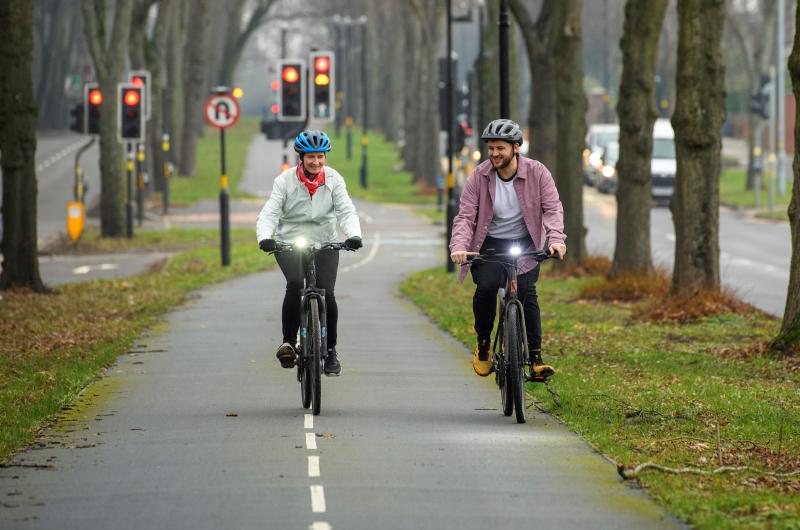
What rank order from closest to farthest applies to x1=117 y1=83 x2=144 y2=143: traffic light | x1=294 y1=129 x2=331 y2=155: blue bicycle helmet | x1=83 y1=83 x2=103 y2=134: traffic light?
x1=294 y1=129 x2=331 y2=155: blue bicycle helmet
x1=117 y1=83 x2=144 y2=143: traffic light
x1=83 y1=83 x2=103 y2=134: traffic light

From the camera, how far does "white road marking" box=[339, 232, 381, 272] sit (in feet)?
105

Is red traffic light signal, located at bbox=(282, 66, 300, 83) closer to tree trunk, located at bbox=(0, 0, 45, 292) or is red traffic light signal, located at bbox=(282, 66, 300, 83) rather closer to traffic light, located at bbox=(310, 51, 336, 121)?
traffic light, located at bbox=(310, 51, 336, 121)

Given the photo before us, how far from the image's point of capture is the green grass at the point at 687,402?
27.5 feet

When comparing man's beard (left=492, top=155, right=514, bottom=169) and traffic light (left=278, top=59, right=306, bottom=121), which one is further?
traffic light (left=278, top=59, right=306, bottom=121)

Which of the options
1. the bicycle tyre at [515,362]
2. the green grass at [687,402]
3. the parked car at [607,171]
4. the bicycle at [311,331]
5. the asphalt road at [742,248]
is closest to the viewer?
the green grass at [687,402]

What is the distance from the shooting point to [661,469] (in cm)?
899

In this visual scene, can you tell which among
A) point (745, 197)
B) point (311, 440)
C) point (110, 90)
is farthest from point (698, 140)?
point (745, 197)

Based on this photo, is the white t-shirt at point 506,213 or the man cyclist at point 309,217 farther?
the man cyclist at point 309,217

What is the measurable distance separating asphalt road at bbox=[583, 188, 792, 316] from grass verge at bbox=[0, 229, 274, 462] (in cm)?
705

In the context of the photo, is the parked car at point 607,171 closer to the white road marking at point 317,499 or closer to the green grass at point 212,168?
the green grass at point 212,168

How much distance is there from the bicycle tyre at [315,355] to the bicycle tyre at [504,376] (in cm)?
114

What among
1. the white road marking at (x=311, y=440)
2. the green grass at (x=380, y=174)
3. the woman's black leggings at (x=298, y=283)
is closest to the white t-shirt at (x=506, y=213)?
→ the woman's black leggings at (x=298, y=283)

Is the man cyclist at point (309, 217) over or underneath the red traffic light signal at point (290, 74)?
underneath

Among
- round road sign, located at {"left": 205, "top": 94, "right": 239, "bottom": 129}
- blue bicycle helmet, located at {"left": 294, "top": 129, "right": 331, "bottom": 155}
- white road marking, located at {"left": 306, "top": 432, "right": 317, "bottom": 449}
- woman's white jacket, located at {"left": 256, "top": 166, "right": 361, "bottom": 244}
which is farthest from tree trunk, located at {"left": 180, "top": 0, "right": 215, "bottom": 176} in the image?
white road marking, located at {"left": 306, "top": 432, "right": 317, "bottom": 449}
